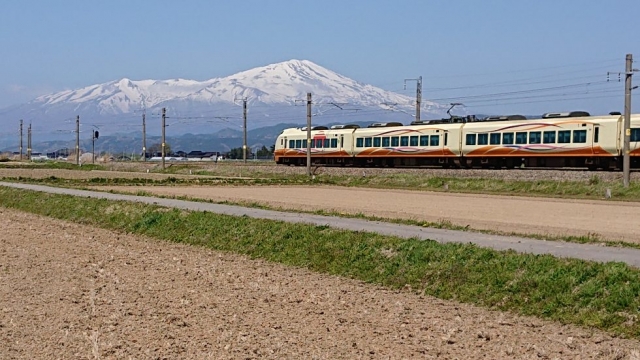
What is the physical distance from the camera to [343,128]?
230 feet

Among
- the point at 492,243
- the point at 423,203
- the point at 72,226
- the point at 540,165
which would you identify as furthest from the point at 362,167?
the point at 492,243

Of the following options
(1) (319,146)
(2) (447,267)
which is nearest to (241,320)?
(2) (447,267)

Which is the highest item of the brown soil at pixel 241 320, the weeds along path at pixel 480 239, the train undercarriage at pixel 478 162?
the train undercarriage at pixel 478 162

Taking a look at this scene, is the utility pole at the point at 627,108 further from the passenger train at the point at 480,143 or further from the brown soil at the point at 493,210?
the passenger train at the point at 480,143

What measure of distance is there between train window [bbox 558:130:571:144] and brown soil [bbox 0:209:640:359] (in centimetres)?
3475

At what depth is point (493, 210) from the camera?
32.5m

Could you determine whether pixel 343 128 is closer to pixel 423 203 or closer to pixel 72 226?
pixel 423 203

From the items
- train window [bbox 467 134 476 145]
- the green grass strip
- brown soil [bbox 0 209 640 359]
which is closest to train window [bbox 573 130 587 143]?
train window [bbox 467 134 476 145]

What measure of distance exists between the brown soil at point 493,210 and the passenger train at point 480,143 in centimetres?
913

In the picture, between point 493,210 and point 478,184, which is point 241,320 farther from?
point 478,184

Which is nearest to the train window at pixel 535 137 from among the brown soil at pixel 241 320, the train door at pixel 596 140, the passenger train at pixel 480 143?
the passenger train at pixel 480 143

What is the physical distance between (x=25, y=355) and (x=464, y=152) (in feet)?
161

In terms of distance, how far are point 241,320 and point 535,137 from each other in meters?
42.2

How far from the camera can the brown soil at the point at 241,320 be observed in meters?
10.6
